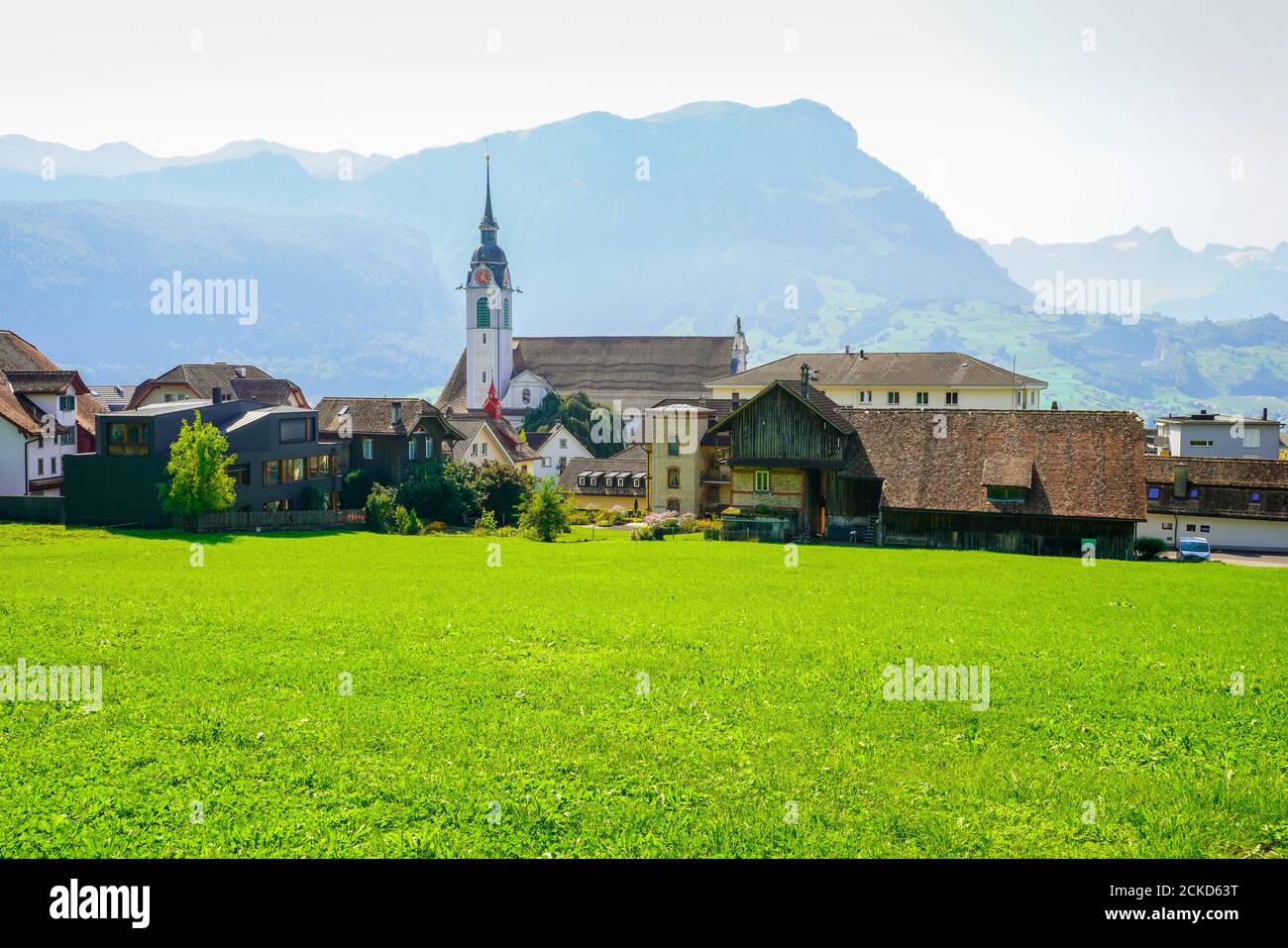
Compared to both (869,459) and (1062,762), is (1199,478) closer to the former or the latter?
(869,459)

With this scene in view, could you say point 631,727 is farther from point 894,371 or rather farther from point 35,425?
point 894,371

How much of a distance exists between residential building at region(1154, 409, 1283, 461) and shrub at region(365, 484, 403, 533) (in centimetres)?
5988

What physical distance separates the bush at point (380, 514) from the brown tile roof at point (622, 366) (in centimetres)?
8804

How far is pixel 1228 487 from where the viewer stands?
204ft

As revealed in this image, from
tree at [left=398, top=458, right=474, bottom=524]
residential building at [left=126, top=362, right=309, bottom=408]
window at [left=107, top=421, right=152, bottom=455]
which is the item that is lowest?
tree at [left=398, top=458, right=474, bottom=524]

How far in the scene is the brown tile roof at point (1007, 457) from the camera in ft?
165

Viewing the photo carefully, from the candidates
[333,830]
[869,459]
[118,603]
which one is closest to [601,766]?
[333,830]

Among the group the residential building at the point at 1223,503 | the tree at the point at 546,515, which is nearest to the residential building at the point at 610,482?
the tree at the point at 546,515

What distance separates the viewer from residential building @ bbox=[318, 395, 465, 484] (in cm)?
6806

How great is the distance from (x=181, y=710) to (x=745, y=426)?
44215mm

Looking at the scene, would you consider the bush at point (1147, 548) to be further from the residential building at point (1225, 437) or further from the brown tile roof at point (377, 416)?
the brown tile roof at point (377, 416)

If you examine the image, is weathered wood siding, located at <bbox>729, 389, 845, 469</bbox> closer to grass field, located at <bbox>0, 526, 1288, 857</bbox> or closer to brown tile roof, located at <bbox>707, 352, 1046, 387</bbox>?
grass field, located at <bbox>0, 526, 1288, 857</bbox>

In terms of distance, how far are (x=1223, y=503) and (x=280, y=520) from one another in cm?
5435

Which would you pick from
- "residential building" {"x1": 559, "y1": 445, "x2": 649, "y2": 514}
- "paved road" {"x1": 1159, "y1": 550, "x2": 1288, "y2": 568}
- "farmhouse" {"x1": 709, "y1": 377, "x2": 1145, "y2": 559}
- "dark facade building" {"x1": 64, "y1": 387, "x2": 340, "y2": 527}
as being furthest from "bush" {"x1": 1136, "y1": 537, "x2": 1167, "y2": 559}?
"dark facade building" {"x1": 64, "y1": 387, "x2": 340, "y2": 527}
